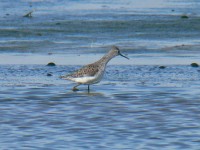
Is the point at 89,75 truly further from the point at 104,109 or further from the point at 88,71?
the point at 104,109

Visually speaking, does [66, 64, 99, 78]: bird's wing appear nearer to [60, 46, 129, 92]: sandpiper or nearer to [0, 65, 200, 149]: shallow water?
[60, 46, 129, 92]: sandpiper

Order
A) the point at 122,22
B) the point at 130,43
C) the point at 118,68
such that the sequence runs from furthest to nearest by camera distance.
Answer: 1. the point at 122,22
2. the point at 130,43
3. the point at 118,68

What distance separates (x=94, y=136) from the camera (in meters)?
11.1

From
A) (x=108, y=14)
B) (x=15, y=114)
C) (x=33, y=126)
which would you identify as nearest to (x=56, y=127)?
(x=33, y=126)

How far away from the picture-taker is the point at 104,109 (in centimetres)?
1318

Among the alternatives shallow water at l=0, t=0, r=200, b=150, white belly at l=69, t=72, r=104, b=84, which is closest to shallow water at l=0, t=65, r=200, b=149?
shallow water at l=0, t=0, r=200, b=150

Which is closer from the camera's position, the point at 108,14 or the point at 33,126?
the point at 33,126

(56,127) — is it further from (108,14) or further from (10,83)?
(108,14)

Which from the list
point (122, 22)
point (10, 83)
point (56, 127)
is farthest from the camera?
point (122, 22)

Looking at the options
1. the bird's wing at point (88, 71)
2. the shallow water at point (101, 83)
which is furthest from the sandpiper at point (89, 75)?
the shallow water at point (101, 83)

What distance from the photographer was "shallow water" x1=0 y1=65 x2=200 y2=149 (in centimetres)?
1084

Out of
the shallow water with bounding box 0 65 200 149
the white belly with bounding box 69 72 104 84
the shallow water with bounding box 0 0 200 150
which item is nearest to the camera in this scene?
the shallow water with bounding box 0 65 200 149

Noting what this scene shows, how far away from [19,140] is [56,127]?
0.96 meters

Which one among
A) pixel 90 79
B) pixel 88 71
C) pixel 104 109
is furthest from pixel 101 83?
pixel 104 109
